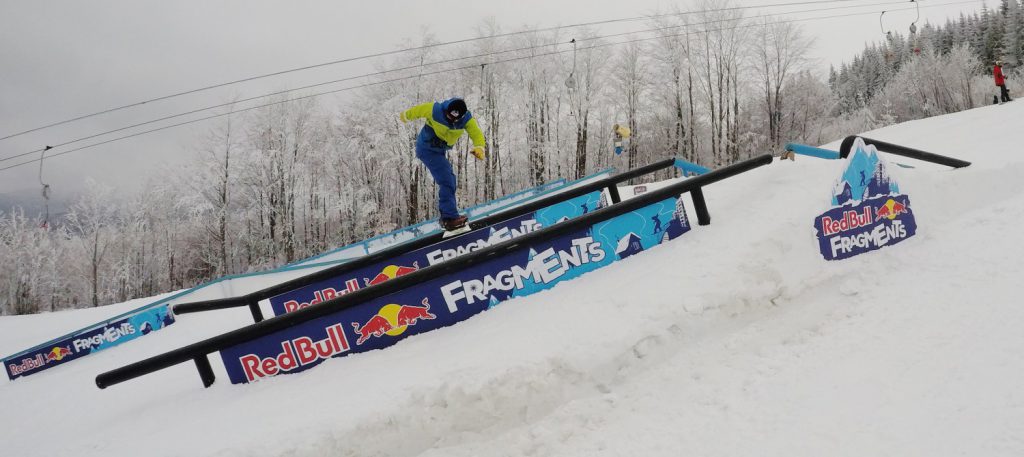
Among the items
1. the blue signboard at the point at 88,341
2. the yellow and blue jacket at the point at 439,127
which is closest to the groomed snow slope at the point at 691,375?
the yellow and blue jacket at the point at 439,127

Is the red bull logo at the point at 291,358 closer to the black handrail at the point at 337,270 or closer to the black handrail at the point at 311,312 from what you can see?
the black handrail at the point at 311,312

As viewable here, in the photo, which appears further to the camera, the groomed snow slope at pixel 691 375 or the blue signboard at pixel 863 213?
the blue signboard at pixel 863 213

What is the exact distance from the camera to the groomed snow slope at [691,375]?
85.5 inches

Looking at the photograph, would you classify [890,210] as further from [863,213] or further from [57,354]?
[57,354]

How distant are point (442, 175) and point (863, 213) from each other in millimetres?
4435

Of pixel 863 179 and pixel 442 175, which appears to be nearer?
pixel 863 179

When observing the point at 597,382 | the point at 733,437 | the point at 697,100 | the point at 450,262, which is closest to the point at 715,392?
the point at 733,437

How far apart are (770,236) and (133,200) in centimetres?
4735

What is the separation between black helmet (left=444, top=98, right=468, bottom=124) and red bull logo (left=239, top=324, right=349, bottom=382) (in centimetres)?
294

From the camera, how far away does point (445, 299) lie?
10.9 ft

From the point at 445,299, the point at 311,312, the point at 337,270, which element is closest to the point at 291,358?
the point at 311,312

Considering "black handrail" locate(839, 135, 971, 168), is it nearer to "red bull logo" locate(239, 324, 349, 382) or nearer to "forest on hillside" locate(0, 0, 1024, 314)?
"red bull logo" locate(239, 324, 349, 382)

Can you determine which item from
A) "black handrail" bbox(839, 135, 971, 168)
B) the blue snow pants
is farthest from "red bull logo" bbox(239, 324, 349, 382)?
"black handrail" bbox(839, 135, 971, 168)

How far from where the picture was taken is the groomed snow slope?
2172mm
